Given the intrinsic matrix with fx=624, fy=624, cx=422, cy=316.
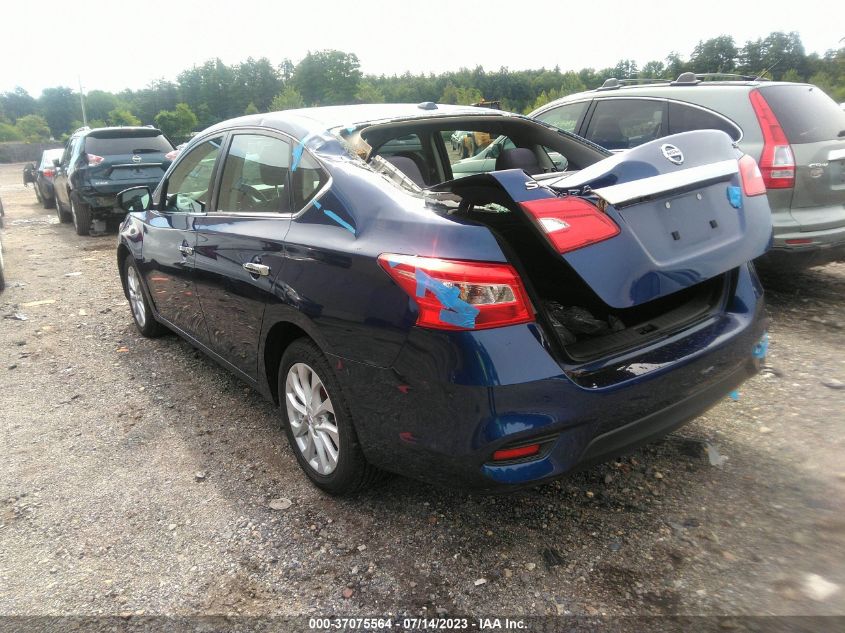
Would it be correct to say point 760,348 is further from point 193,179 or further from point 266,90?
point 266,90

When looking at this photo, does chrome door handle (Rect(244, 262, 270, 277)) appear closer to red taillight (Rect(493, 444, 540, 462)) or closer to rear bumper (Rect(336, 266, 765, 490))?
rear bumper (Rect(336, 266, 765, 490))

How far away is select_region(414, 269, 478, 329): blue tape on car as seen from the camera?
1983 mm

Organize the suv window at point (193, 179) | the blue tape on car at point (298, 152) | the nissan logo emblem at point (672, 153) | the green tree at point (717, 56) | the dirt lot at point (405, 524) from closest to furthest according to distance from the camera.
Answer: the dirt lot at point (405, 524) < the nissan logo emblem at point (672, 153) < the blue tape on car at point (298, 152) < the suv window at point (193, 179) < the green tree at point (717, 56)

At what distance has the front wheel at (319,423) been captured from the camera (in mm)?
2518

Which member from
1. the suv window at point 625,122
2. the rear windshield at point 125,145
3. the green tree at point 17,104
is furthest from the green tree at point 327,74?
the suv window at point 625,122

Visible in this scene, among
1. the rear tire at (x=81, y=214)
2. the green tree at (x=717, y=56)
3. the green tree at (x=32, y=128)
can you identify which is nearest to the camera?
the rear tire at (x=81, y=214)

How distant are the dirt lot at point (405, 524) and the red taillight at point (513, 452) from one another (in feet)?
1.67

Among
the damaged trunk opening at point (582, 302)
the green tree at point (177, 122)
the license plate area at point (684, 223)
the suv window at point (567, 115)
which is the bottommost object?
the damaged trunk opening at point (582, 302)

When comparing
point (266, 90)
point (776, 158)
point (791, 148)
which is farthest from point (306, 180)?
point (266, 90)

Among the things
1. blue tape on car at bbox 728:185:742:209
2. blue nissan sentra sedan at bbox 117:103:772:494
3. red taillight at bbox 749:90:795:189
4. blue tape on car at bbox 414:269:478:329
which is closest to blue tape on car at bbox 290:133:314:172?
blue nissan sentra sedan at bbox 117:103:772:494

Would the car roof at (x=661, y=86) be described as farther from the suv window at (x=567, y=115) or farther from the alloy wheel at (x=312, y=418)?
the alloy wheel at (x=312, y=418)

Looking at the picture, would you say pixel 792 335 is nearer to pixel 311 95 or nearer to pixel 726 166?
pixel 726 166

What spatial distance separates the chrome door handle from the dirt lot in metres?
0.99

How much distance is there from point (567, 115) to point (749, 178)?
4.04m
